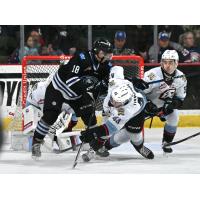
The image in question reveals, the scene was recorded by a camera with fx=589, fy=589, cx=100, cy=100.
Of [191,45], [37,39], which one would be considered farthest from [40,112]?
[191,45]

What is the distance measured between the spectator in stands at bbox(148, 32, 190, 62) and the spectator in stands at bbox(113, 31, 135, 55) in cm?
37

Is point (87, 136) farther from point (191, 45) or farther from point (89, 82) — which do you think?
point (191, 45)

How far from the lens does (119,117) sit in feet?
13.0

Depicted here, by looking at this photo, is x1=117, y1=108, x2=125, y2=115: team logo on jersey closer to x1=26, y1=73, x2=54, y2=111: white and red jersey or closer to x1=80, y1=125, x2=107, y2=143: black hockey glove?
x1=80, y1=125, x2=107, y2=143: black hockey glove

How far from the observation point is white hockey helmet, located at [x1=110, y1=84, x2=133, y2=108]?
3922 mm

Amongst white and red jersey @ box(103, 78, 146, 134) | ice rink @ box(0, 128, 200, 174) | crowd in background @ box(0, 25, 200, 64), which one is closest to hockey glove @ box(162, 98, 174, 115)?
ice rink @ box(0, 128, 200, 174)

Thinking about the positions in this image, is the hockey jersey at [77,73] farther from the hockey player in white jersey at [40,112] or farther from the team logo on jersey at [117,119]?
the team logo on jersey at [117,119]

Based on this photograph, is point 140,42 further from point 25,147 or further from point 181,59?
point 25,147

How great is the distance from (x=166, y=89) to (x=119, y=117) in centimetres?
79

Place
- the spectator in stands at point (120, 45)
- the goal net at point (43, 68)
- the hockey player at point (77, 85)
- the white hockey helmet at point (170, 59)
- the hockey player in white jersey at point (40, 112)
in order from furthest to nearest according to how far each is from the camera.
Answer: the spectator in stands at point (120, 45) → the goal net at point (43, 68) → the hockey player in white jersey at point (40, 112) → the white hockey helmet at point (170, 59) → the hockey player at point (77, 85)

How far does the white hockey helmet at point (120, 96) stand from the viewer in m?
3.92

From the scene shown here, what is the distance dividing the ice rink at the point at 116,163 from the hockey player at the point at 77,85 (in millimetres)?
250

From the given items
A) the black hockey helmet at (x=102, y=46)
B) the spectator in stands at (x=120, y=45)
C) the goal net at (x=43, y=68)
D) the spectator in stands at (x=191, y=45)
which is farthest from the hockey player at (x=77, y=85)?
the spectator in stands at (x=191, y=45)

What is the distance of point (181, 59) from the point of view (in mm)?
7242
